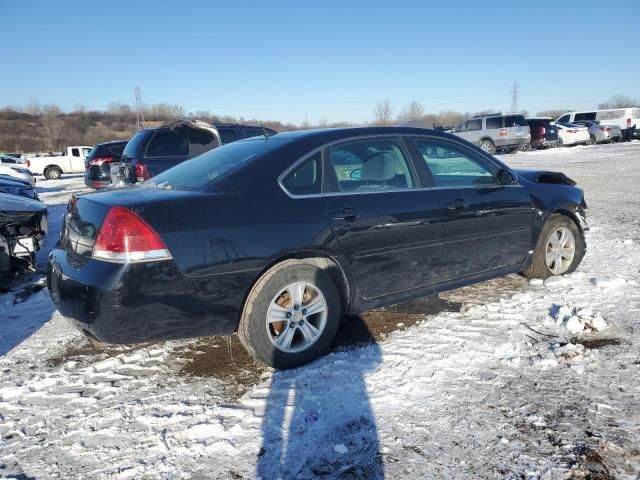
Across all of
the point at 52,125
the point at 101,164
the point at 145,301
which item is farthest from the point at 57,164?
the point at 52,125

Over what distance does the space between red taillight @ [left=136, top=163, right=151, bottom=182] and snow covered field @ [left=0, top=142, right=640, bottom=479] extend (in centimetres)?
372

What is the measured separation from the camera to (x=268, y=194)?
3.14 metres

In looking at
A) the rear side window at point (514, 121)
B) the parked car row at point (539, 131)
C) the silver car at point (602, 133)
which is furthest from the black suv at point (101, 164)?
the silver car at point (602, 133)

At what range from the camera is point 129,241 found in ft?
9.10

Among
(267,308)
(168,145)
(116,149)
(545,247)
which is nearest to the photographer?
(267,308)

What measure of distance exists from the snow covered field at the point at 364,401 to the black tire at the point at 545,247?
513 millimetres

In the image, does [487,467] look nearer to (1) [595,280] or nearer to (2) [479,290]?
(2) [479,290]

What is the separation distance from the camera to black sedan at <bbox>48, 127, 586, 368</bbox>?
281 cm

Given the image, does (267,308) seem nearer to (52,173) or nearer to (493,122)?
(493,122)

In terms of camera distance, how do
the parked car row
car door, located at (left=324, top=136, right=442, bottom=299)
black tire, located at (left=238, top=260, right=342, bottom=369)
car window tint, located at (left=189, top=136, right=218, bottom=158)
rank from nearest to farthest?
black tire, located at (left=238, top=260, right=342, bottom=369)
car door, located at (left=324, top=136, right=442, bottom=299)
car window tint, located at (left=189, top=136, right=218, bottom=158)
the parked car row

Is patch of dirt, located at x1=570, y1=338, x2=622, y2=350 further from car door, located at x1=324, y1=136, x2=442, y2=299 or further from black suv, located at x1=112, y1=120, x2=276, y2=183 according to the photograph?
black suv, located at x1=112, y1=120, x2=276, y2=183

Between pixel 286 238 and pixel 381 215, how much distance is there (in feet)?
2.59

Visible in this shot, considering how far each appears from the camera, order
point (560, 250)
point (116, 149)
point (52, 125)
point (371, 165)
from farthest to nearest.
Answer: point (52, 125) < point (116, 149) < point (560, 250) < point (371, 165)

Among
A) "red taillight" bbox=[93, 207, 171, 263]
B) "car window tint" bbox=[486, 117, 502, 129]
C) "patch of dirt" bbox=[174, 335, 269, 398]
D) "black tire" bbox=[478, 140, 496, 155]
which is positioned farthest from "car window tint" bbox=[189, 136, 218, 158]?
"car window tint" bbox=[486, 117, 502, 129]
